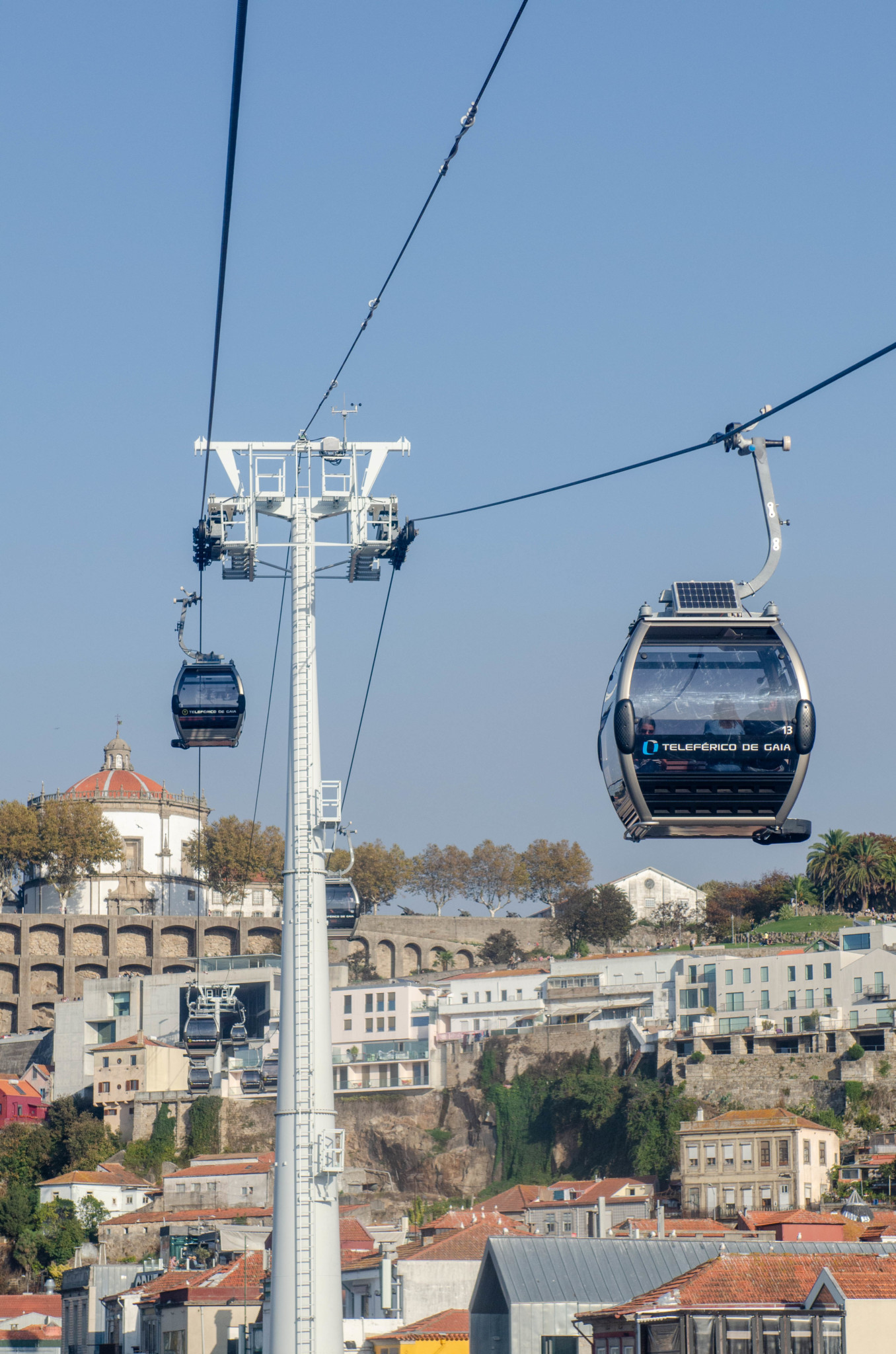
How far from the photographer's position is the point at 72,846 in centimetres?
10838

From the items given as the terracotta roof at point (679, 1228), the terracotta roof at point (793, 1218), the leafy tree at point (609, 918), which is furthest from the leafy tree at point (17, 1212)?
the leafy tree at point (609, 918)

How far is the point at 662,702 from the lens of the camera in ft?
53.5

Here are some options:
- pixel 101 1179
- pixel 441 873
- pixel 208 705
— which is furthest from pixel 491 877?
pixel 208 705

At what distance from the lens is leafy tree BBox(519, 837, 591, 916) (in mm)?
124125

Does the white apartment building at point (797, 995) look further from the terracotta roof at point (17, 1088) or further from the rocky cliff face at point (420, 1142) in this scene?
the terracotta roof at point (17, 1088)

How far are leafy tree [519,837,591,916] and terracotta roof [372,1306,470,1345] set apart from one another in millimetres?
75107

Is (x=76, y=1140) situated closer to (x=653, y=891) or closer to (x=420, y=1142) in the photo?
(x=420, y=1142)

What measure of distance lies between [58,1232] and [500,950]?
39319mm

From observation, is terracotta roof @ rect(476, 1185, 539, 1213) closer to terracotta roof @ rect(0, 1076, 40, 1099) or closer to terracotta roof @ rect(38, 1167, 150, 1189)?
terracotta roof @ rect(38, 1167, 150, 1189)

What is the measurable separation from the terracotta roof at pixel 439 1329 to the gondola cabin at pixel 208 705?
21.9m

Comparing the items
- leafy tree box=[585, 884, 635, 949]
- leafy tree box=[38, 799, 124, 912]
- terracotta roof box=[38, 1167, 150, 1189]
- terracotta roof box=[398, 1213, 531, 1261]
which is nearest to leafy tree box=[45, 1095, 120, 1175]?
terracotta roof box=[38, 1167, 150, 1189]

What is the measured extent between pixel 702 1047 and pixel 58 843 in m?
43.4

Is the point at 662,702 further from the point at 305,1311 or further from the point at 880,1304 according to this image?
the point at 880,1304

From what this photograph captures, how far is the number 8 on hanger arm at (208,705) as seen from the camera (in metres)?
29.7
